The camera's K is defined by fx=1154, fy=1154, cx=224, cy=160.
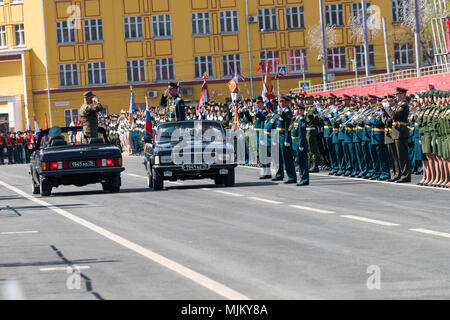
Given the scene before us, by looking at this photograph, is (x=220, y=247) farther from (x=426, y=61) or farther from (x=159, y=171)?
(x=426, y=61)

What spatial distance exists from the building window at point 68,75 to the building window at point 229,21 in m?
11.1

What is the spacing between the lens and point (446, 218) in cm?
1559

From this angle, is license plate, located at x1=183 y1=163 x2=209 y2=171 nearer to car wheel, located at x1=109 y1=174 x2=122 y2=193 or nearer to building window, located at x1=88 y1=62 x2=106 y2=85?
car wheel, located at x1=109 y1=174 x2=122 y2=193

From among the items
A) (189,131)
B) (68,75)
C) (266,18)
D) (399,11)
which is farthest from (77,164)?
(399,11)

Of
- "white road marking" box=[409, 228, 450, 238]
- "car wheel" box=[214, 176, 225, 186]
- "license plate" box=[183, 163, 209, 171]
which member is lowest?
"white road marking" box=[409, 228, 450, 238]

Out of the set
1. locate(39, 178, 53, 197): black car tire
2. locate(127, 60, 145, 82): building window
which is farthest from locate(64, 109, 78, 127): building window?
locate(39, 178, 53, 197): black car tire

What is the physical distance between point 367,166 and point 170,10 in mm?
58061

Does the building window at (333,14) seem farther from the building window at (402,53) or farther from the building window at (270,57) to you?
the building window at (402,53)

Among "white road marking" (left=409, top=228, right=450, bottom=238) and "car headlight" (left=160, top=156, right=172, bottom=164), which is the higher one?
"car headlight" (left=160, top=156, right=172, bottom=164)

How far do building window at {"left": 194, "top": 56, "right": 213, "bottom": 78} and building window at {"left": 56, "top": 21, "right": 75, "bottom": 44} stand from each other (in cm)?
916

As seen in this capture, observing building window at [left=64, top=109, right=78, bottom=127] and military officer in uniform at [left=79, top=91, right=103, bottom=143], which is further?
building window at [left=64, top=109, right=78, bottom=127]

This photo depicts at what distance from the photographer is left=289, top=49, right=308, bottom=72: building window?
83562 millimetres

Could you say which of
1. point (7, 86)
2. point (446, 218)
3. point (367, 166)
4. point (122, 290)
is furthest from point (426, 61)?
point (122, 290)

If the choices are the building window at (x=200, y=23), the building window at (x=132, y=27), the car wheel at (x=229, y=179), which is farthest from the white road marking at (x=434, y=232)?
the building window at (x=132, y=27)
